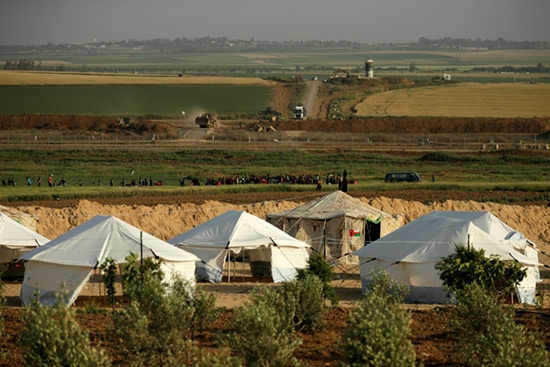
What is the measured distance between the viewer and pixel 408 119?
106m

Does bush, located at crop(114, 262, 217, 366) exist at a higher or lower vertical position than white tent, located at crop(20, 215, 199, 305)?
lower

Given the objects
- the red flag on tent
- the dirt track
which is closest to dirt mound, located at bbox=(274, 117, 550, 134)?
the dirt track

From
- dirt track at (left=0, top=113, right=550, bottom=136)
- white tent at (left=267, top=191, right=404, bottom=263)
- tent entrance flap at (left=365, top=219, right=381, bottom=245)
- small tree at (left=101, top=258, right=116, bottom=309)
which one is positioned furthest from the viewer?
dirt track at (left=0, top=113, right=550, bottom=136)

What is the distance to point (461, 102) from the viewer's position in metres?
132

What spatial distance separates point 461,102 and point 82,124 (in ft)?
185

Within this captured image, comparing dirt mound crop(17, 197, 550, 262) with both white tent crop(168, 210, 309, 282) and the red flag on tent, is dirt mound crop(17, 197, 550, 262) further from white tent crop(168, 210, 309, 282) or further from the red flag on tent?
white tent crop(168, 210, 309, 282)

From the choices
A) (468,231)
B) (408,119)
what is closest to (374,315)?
(468,231)

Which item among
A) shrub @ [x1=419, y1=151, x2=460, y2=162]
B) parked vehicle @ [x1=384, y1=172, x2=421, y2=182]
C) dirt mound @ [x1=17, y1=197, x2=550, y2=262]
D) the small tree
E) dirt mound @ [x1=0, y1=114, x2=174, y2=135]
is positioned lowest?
the small tree

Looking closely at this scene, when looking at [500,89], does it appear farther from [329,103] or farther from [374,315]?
[374,315]

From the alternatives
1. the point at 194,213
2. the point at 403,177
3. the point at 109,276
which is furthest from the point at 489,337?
the point at 403,177

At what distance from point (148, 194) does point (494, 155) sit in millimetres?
38626

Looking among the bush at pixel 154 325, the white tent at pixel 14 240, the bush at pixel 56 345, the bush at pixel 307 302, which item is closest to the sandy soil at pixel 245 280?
the bush at pixel 307 302

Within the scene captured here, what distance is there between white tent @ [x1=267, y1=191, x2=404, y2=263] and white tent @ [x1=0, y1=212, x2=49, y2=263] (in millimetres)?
9657

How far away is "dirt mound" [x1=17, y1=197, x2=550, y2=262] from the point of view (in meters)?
38.6
